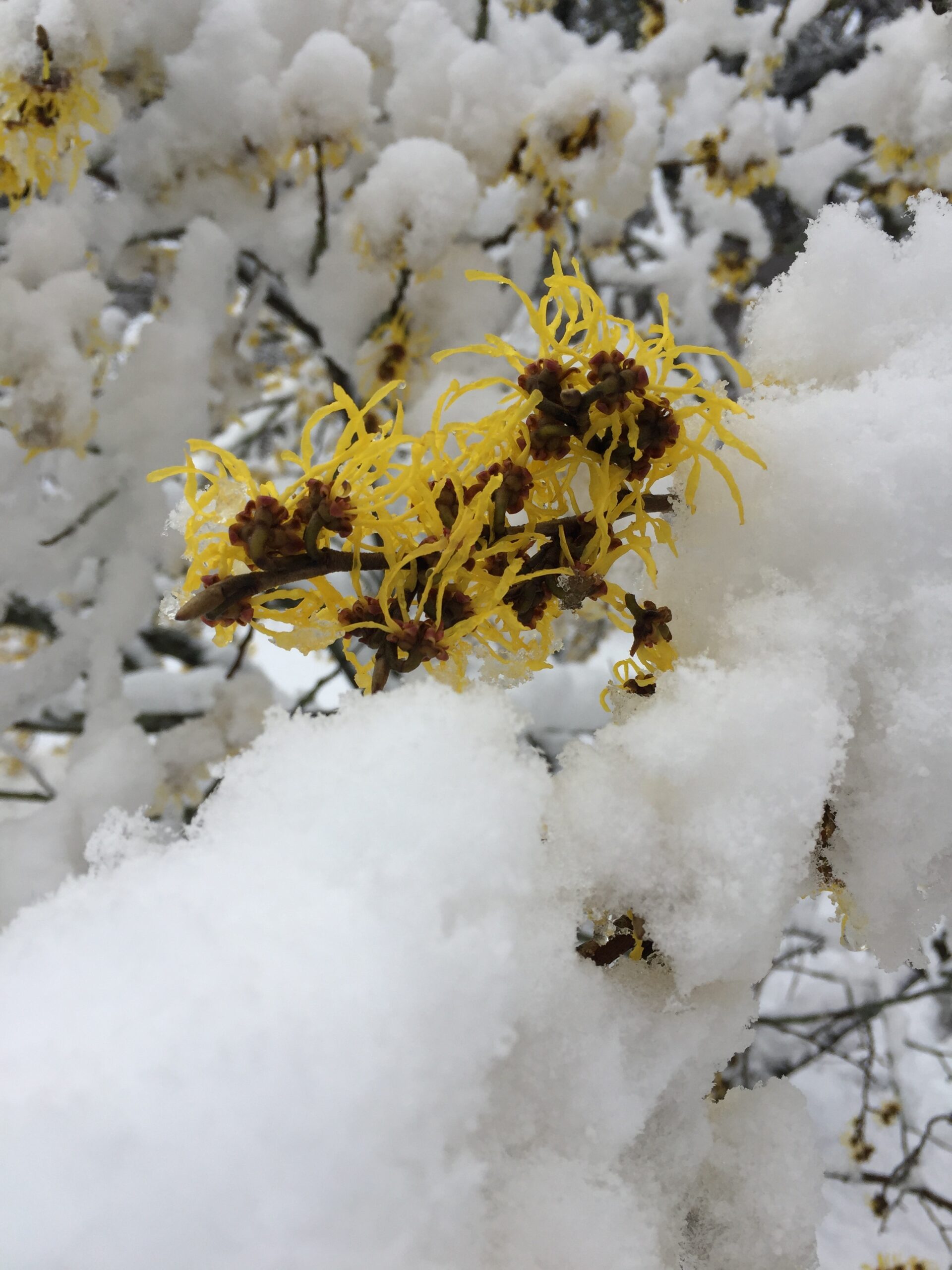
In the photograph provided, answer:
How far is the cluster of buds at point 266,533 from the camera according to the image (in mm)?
404

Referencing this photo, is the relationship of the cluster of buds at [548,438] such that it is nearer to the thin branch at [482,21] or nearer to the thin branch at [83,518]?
the thin branch at [83,518]

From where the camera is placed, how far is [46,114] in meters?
0.76

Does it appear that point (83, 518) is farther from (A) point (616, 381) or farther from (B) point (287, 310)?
(A) point (616, 381)

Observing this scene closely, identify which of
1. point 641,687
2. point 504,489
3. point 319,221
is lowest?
point 641,687

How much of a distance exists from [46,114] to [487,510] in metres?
0.74

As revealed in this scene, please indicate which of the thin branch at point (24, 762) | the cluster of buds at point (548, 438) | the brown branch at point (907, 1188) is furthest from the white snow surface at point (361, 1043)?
the brown branch at point (907, 1188)

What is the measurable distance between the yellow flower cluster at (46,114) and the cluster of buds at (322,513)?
67 centimetres

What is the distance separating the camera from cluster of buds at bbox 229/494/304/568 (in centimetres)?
40

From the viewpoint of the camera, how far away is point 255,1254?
27 centimetres

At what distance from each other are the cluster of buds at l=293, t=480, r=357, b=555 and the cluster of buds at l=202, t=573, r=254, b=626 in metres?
0.05

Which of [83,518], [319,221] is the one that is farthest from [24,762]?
[319,221]

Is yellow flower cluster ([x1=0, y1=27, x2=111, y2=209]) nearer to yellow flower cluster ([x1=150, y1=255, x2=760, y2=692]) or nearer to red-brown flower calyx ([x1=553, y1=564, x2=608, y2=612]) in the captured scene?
yellow flower cluster ([x1=150, y1=255, x2=760, y2=692])

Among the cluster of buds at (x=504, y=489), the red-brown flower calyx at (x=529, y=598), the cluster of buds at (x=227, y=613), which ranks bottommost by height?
the cluster of buds at (x=227, y=613)

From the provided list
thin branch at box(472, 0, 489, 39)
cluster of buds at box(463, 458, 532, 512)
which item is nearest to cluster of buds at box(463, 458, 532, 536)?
cluster of buds at box(463, 458, 532, 512)
